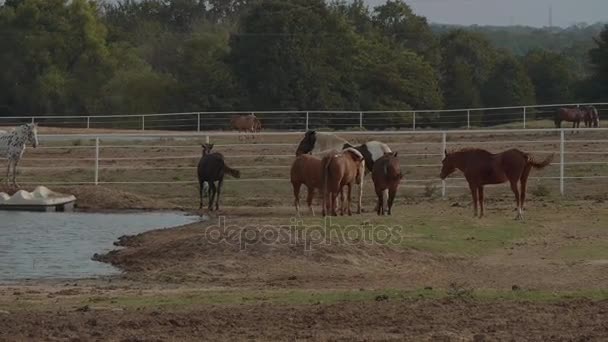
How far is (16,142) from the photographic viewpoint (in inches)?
1039

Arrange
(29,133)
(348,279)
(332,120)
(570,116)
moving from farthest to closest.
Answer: (332,120)
(570,116)
(29,133)
(348,279)

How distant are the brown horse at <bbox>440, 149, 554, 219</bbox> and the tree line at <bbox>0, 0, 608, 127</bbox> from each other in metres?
29.5

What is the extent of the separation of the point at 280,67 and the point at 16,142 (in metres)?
24.7

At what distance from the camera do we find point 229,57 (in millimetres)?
52688

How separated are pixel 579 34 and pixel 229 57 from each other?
5222 inches

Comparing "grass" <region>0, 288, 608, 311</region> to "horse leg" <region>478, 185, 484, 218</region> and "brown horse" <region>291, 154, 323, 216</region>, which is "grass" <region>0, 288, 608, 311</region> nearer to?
"brown horse" <region>291, 154, 323, 216</region>

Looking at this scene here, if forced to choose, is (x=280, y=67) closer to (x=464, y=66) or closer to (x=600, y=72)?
(x=464, y=66)

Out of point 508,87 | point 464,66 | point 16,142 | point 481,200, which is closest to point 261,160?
point 16,142

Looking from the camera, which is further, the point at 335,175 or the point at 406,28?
the point at 406,28

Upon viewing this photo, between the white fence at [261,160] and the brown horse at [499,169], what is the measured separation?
388 centimetres

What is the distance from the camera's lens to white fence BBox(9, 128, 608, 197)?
83.4 feet

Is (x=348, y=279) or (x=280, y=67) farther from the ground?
(x=280, y=67)

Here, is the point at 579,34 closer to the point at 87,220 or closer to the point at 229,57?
the point at 229,57

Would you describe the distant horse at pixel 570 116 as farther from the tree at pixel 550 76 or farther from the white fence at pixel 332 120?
the tree at pixel 550 76
